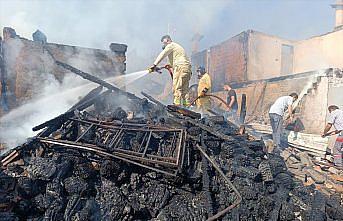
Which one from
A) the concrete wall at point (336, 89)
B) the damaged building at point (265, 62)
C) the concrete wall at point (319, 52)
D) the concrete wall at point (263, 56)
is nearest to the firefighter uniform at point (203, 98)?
the concrete wall at point (336, 89)

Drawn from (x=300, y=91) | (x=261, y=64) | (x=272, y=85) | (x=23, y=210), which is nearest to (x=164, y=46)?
(x=23, y=210)

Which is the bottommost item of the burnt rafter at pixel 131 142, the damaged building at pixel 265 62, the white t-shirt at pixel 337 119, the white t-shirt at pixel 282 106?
the burnt rafter at pixel 131 142

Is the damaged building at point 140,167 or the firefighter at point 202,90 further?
the firefighter at point 202,90

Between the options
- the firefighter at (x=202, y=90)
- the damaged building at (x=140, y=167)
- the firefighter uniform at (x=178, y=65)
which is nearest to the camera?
the damaged building at (x=140, y=167)

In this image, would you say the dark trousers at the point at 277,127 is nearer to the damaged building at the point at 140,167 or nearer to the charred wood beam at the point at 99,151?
the damaged building at the point at 140,167

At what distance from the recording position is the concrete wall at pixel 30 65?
8461 mm

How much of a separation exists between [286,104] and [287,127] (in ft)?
10.2

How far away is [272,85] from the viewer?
16781 mm

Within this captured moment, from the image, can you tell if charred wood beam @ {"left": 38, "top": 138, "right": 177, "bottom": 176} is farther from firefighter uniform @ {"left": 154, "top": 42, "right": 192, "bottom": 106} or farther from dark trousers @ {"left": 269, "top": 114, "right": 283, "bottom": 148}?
dark trousers @ {"left": 269, "top": 114, "right": 283, "bottom": 148}

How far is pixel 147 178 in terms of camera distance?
5.07 m

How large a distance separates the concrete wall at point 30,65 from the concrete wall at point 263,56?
15.0m

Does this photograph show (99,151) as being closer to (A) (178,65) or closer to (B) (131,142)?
(B) (131,142)

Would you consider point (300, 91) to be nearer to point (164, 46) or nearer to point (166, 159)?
point (164, 46)

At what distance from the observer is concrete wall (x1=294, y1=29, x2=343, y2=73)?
20.8 m
